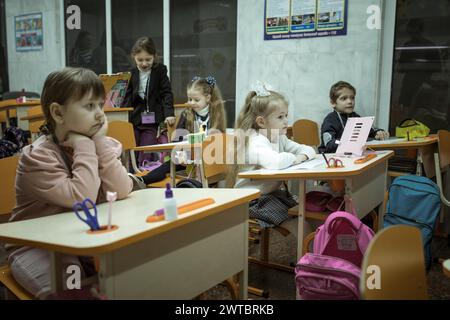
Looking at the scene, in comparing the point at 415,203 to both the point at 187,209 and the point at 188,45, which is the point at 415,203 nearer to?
the point at 187,209

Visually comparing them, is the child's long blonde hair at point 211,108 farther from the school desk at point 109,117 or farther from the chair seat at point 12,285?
the chair seat at point 12,285

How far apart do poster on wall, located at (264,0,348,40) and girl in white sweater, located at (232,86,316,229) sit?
185 centimetres

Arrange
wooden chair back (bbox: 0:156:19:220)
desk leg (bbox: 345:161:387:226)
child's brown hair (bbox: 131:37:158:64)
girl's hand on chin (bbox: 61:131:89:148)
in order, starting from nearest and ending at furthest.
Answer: girl's hand on chin (bbox: 61:131:89:148) < wooden chair back (bbox: 0:156:19:220) < desk leg (bbox: 345:161:387:226) < child's brown hair (bbox: 131:37:158:64)

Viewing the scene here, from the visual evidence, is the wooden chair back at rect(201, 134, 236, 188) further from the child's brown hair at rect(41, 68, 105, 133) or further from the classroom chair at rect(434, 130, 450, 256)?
the classroom chair at rect(434, 130, 450, 256)

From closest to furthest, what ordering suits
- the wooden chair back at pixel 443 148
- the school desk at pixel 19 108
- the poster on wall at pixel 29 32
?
1. the wooden chair back at pixel 443 148
2. the school desk at pixel 19 108
3. the poster on wall at pixel 29 32

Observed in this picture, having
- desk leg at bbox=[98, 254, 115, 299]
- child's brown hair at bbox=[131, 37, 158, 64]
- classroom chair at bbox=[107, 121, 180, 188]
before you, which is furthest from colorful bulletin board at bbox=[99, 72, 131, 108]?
desk leg at bbox=[98, 254, 115, 299]

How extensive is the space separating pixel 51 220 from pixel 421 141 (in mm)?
2825

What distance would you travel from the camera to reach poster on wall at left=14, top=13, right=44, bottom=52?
22.9 ft

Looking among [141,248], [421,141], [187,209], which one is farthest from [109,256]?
[421,141]

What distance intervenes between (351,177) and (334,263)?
0.67 m

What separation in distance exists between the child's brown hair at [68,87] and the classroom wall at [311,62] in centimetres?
304

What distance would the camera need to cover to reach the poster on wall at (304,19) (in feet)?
13.5

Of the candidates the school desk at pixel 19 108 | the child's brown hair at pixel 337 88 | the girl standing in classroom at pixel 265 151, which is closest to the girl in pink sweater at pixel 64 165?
the girl standing in classroom at pixel 265 151

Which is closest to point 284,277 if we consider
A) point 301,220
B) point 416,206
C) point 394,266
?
point 301,220
